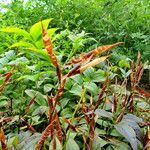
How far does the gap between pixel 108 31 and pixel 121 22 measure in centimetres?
25

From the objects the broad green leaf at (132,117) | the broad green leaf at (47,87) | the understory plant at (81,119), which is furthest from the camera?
the broad green leaf at (47,87)

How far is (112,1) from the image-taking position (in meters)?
3.92

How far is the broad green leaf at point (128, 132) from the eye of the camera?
4.37ft

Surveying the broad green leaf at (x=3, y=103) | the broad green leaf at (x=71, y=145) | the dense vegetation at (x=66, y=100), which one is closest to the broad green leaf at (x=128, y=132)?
the dense vegetation at (x=66, y=100)

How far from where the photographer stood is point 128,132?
4.47 ft

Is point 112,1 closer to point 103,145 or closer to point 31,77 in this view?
→ point 31,77

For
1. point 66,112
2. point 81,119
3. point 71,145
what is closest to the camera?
point 71,145

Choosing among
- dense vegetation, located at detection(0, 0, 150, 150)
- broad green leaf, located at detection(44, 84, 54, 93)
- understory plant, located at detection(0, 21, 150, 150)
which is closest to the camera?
dense vegetation, located at detection(0, 0, 150, 150)

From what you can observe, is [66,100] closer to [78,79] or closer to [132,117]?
[78,79]

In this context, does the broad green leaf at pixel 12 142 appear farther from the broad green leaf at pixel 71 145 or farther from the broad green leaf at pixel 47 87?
the broad green leaf at pixel 47 87

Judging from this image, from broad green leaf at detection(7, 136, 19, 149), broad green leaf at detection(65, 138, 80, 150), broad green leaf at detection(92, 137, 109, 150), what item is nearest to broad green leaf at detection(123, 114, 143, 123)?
broad green leaf at detection(92, 137, 109, 150)

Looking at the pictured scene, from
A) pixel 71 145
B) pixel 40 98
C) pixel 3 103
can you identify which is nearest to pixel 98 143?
pixel 71 145

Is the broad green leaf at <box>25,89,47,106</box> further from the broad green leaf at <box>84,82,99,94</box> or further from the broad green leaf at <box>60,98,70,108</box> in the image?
the broad green leaf at <box>84,82,99,94</box>

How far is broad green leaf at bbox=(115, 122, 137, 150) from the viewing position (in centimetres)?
133
